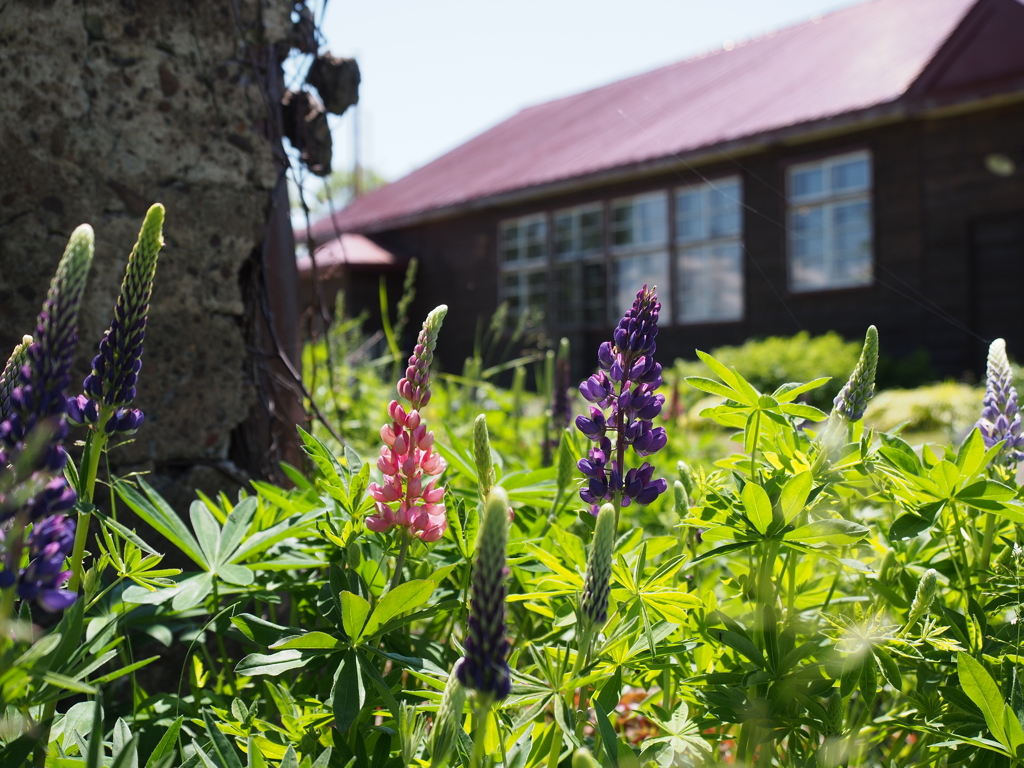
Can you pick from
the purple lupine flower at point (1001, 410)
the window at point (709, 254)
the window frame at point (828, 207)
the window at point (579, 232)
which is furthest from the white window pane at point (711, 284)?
the purple lupine flower at point (1001, 410)

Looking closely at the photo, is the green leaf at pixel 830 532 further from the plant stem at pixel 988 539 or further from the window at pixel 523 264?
the window at pixel 523 264

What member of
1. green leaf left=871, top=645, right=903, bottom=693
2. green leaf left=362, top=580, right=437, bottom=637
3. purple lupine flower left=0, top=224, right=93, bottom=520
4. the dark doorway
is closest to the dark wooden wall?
the dark doorway

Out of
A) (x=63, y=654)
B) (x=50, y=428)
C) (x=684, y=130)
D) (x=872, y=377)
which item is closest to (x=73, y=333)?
(x=50, y=428)

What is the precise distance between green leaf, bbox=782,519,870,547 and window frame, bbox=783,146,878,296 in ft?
33.4

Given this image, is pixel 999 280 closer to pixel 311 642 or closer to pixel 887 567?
pixel 887 567

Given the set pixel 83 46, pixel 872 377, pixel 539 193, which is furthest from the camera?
pixel 539 193

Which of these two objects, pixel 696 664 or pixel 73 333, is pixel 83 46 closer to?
pixel 73 333

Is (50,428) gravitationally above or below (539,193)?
below

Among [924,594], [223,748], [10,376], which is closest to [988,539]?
[924,594]

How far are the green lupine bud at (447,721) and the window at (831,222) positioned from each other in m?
11.0

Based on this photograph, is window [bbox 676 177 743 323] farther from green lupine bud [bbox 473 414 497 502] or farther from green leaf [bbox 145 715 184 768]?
green leaf [bbox 145 715 184 768]

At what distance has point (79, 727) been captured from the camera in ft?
3.75

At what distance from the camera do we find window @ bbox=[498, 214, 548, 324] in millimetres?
15469

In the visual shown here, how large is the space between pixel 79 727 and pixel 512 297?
15195 millimetres
